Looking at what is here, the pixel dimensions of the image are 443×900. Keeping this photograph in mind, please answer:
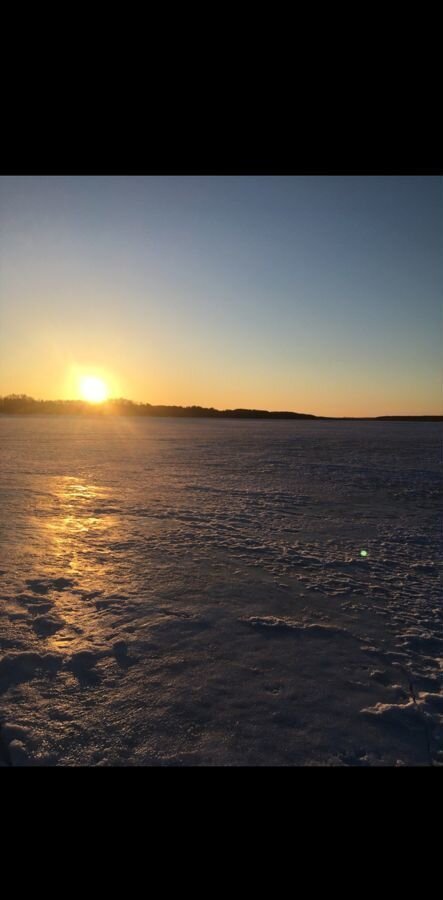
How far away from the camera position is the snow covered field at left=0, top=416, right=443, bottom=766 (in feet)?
7.39

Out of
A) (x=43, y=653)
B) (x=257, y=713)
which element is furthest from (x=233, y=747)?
(x=43, y=653)

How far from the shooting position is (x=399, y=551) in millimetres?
5410

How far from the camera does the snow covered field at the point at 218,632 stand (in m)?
2.25

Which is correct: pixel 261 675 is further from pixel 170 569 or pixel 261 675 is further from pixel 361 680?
pixel 170 569

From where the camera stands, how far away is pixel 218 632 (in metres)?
3.36
